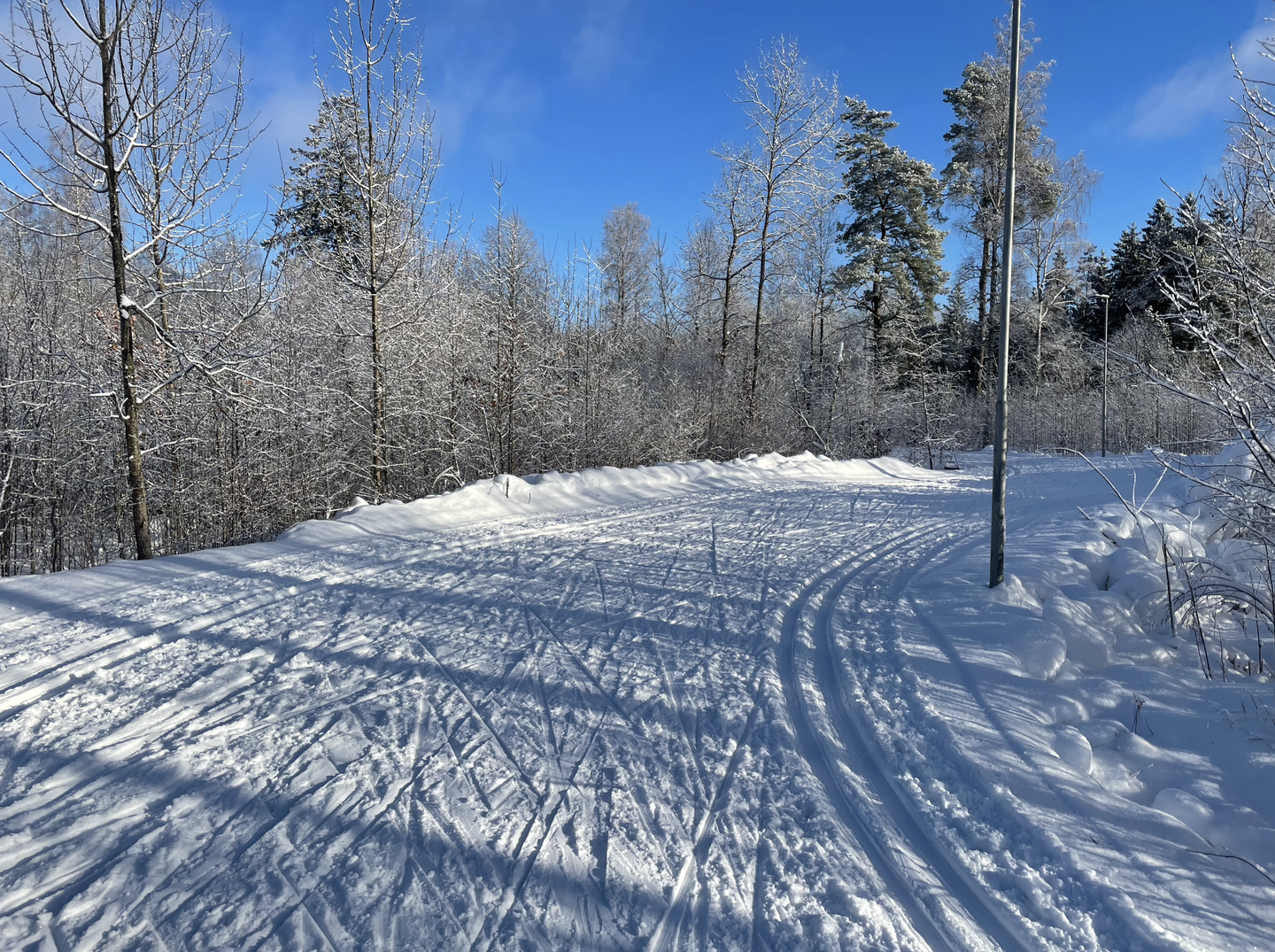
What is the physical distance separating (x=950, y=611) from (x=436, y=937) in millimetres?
4465

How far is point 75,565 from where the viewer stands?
9.02 metres

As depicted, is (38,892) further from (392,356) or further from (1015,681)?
Result: (392,356)

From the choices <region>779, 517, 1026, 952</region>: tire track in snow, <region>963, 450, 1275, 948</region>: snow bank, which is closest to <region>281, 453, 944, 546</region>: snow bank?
<region>779, 517, 1026, 952</region>: tire track in snow

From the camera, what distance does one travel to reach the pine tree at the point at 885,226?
2603 centimetres

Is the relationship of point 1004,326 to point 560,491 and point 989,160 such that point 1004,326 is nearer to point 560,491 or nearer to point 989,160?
point 560,491

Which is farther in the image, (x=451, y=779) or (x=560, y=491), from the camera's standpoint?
(x=560, y=491)

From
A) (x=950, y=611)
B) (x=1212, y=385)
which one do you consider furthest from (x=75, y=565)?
(x=1212, y=385)

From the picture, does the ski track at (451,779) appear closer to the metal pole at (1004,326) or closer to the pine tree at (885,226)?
the metal pole at (1004,326)

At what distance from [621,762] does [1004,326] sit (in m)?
4.68

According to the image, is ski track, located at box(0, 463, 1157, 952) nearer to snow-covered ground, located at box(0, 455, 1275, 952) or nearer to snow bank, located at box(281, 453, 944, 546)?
snow-covered ground, located at box(0, 455, 1275, 952)

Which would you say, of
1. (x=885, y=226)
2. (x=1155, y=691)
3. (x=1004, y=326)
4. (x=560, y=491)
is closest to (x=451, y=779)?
(x=1155, y=691)

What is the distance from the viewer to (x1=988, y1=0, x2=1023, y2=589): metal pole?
5250mm

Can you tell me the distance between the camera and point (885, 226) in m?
27.0

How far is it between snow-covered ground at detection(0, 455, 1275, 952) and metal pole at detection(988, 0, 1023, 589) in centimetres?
41
